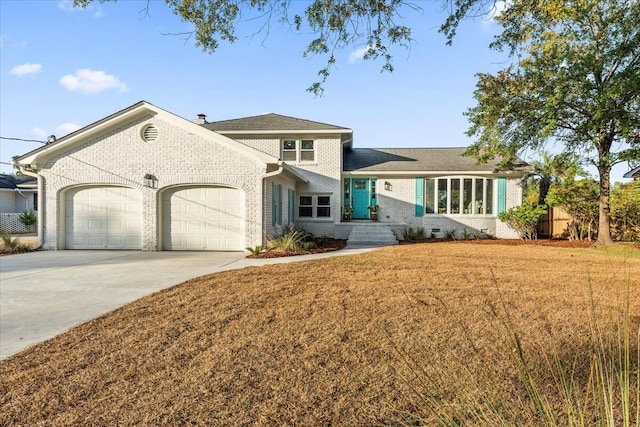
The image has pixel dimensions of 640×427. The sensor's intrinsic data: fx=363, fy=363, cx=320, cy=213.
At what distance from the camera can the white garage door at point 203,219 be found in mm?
12508

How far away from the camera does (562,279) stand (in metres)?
7.17

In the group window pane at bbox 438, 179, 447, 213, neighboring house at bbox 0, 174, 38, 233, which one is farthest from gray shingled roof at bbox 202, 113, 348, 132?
neighboring house at bbox 0, 174, 38, 233

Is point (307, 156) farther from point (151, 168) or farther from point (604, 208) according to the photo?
point (604, 208)

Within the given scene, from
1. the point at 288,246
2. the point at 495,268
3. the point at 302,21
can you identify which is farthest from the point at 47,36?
the point at 495,268

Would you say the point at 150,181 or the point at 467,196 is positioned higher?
the point at 150,181

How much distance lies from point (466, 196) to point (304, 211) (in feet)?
25.0

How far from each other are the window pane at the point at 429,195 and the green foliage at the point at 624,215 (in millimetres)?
6686

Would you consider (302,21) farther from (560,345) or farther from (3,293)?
(3,293)

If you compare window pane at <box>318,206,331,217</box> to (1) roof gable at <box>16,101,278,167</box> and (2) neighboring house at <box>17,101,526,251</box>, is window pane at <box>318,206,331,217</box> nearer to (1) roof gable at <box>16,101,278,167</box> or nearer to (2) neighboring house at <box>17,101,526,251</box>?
(2) neighboring house at <box>17,101,526,251</box>

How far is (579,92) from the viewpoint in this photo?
38.3 feet

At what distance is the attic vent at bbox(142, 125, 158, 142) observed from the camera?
12.4 metres

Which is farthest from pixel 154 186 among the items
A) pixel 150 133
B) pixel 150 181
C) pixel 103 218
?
pixel 103 218

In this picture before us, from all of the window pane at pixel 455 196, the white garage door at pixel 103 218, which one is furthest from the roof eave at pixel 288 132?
the white garage door at pixel 103 218

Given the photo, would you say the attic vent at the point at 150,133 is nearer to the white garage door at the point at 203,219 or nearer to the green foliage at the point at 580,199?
the white garage door at the point at 203,219
